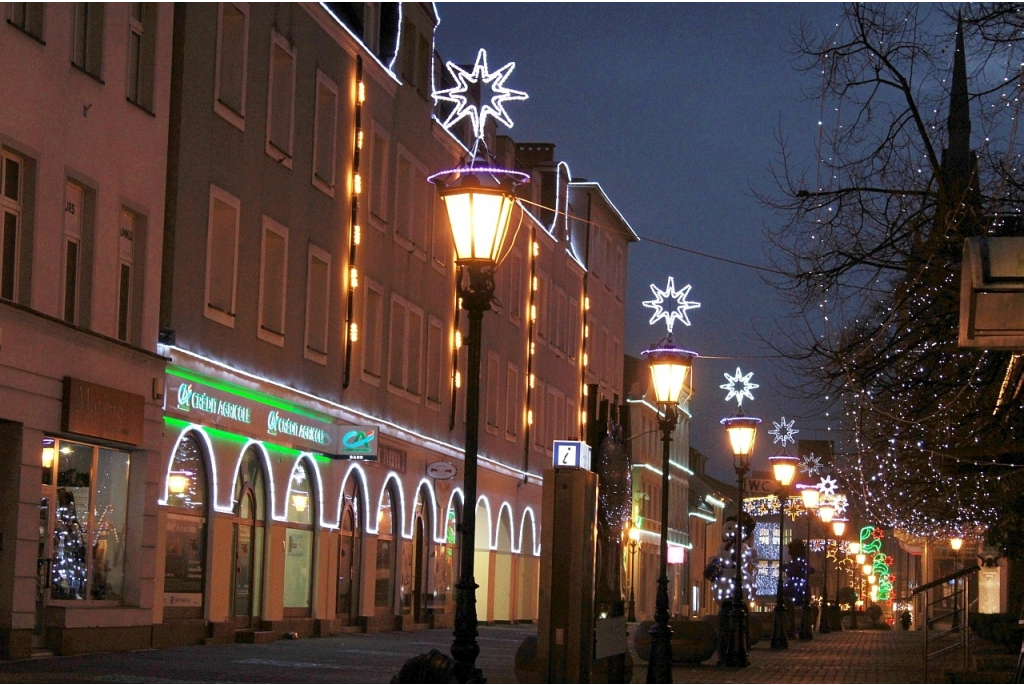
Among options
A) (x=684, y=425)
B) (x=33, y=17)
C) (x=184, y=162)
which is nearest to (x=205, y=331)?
(x=184, y=162)

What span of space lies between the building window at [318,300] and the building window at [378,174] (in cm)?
355

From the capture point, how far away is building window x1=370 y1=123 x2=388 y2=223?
3534 centimetres

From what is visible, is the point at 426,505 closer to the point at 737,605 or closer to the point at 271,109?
the point at 737,605

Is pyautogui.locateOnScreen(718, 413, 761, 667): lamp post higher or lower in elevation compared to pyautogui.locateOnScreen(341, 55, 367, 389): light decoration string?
lower

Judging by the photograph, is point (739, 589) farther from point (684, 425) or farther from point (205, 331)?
point (684, 425)

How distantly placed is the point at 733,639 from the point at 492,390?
19.5 meters

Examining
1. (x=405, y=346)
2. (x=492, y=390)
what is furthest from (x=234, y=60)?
(x=492, y=390)

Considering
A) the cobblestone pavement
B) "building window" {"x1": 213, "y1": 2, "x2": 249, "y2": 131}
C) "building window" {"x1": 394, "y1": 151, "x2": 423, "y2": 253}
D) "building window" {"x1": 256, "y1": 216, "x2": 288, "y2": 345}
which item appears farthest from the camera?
"building window" {"x1": 394, "y1": 151, "x2": 423, "y2": 253}

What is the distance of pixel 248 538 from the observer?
Answer: 93.8ft

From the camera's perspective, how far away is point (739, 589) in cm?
2986

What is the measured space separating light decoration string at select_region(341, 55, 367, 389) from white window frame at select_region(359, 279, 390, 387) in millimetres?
733

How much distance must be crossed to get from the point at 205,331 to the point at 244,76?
4.67m

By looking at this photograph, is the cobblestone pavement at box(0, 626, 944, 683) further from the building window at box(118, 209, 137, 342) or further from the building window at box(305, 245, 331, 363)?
the building window at box(305, 245, 331, 363)

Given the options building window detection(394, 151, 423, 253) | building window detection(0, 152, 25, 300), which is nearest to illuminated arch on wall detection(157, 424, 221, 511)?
building window detection(0, 152, 25, 300)
